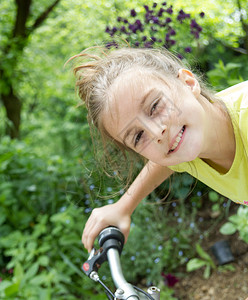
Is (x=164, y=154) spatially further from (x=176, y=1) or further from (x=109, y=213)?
(x=176, y=1)

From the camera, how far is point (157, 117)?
1059mm

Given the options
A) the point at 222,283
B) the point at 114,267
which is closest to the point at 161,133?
the point at 114,267

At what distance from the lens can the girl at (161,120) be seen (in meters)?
1.07

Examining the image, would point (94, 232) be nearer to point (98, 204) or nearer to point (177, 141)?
point (177, 141)

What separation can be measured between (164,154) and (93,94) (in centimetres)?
31

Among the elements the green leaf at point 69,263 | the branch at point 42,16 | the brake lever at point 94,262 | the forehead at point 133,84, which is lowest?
the green leaf at point 69,263

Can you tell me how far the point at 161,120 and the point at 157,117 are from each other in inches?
0.6

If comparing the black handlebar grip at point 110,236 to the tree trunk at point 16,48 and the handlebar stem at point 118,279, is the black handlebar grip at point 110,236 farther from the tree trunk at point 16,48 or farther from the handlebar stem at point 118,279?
the tree trunk at point 16,48

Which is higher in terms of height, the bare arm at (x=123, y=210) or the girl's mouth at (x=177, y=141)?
the girl's mouth at (x=177, y=141)

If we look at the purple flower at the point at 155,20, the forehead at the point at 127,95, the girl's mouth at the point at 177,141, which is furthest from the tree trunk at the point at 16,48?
the girl's mouth at the point at 177,141

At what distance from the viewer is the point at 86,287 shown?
2.18m

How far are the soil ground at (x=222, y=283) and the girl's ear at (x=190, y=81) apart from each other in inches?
47.3

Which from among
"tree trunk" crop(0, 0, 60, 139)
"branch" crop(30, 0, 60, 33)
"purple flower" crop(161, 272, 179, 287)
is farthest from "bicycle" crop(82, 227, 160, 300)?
"branch" crop(30, 0, 60, 33)

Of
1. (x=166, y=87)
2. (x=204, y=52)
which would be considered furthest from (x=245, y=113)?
(x=204, y=52)
